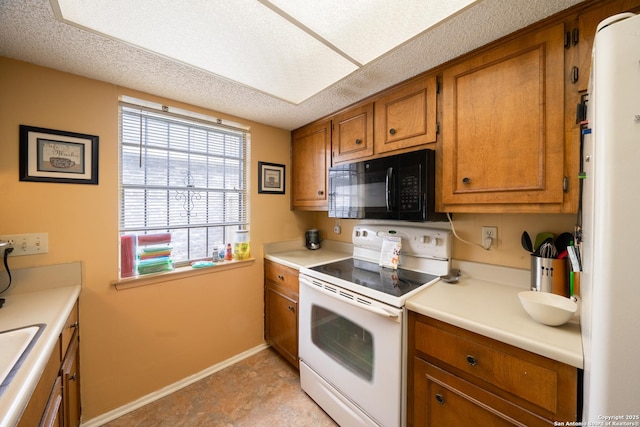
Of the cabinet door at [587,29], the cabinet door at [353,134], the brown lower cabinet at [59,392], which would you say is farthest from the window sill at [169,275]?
the cabinet door at [587,29]

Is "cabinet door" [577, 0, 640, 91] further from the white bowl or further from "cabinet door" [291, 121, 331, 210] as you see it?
"cabinet door" [291, 121, 331, 210]

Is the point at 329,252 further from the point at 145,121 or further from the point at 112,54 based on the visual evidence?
the point at 112,54

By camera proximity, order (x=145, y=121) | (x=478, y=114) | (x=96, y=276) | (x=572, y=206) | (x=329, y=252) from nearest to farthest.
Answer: (x=572, y=206)
(x=478, y=114)
(x=96, y=276)
(x=145, y=121)
(x=329, y=252)

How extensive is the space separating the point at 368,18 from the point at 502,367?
150cm

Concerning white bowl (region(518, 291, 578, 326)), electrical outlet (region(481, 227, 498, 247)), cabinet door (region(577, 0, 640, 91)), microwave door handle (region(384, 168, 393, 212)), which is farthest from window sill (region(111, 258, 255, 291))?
cabinet door (region(577, 0, 640, 91))

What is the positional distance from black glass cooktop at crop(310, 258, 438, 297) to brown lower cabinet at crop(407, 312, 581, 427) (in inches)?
7.8

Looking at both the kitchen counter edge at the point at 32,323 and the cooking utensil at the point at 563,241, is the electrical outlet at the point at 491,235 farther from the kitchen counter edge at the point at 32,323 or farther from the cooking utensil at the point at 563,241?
the kitchen counter edge at the point at 32,323

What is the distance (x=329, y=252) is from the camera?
2.43 m

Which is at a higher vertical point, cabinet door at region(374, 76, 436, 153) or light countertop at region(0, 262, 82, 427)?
cabinet door at region(374, 76, 436, 153)

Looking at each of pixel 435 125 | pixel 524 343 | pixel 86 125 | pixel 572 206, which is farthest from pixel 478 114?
pixel 86 125

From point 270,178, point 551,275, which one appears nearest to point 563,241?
point 551,275

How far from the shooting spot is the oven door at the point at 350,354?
120cm

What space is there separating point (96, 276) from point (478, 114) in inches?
96.9

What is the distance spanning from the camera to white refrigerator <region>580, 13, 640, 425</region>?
49 cm
